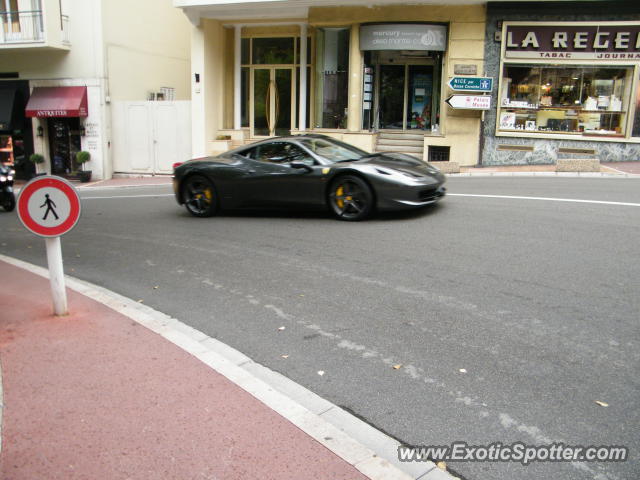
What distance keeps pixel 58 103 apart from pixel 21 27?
2833 millimetres

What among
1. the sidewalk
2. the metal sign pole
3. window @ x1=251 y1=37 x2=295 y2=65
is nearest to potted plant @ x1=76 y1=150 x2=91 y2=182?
the sidewalk

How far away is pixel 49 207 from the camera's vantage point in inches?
206

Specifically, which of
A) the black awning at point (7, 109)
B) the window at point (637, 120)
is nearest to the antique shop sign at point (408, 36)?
the window at point (637, 120)

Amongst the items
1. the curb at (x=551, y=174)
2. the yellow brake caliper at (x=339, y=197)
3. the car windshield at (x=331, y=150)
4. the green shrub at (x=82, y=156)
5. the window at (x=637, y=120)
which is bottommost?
the green shrub at (x=82, y=156)

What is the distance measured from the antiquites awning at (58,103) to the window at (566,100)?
567 inches

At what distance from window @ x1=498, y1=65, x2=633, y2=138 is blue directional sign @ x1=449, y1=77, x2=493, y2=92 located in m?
0.77

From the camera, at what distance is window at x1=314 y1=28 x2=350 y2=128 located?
792 inches

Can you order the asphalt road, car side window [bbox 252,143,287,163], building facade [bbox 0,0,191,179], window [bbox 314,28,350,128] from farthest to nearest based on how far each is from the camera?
building facade [bbox 0,0,191,179] → window [bbox 314,28,350,128] → car side window [bbox 252,143,287,163] → the asphalt road

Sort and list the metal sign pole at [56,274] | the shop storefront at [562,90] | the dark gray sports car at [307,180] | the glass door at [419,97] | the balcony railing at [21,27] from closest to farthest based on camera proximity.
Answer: the metal sign pole at [56,274], the dark gray sports car at [307,180], the shop storefront at [562,90], the glass door at [419,97], the balcony railing at [21,27]

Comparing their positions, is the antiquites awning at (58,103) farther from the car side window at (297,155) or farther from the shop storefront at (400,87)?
the car side window at (297,155)

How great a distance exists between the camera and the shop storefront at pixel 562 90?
17719 millimetres

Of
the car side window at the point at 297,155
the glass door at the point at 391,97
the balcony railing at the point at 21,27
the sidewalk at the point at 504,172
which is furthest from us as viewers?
the balcony railing at the point at 21,27

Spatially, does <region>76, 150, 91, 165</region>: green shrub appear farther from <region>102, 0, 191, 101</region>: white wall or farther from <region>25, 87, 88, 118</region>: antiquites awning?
<region>102, 0, 191, 101</region>: white wall

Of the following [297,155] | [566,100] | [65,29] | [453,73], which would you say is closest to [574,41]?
[566,100]
